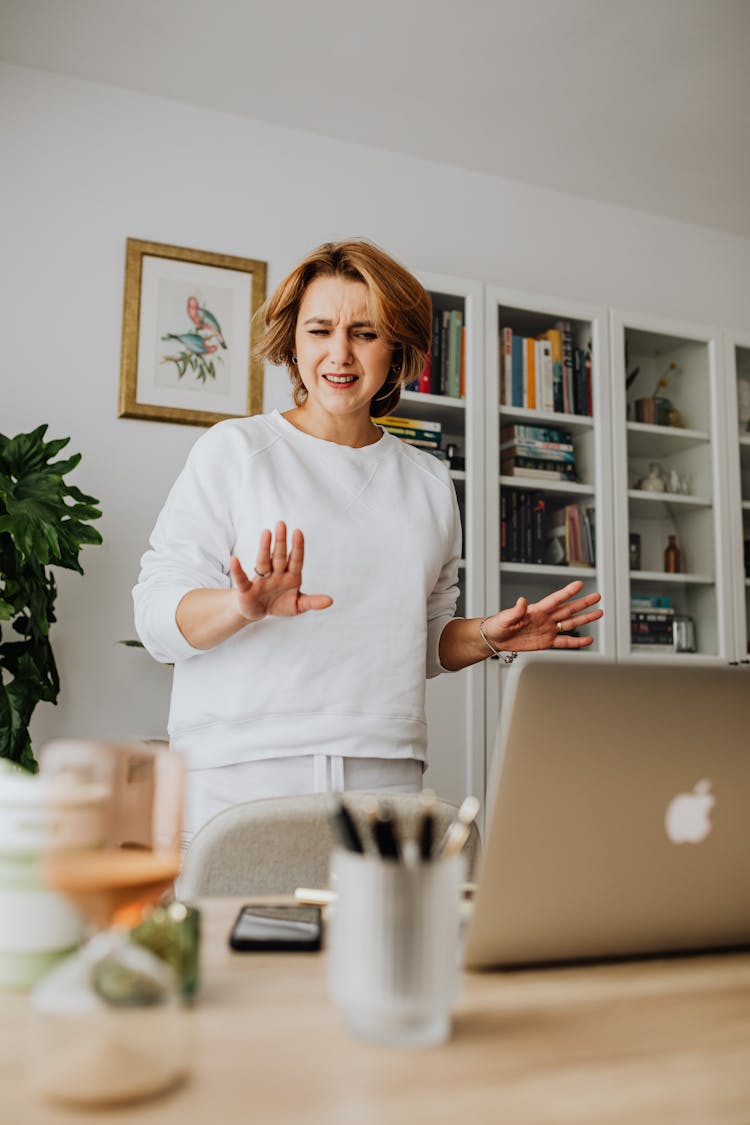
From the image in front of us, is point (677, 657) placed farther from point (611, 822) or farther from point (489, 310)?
point (611, 822)

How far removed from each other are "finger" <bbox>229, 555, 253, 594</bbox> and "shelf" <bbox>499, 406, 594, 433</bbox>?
231 cm

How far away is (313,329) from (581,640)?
27.6 inches

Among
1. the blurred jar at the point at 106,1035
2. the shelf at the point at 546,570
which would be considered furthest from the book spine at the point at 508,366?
the blurred jar at the point at 106,1035

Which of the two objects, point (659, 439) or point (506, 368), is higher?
point (506, 368)

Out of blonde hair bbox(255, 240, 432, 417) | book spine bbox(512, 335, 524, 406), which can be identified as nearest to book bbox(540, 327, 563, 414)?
book spine bbox(512, 335, 524, 406)

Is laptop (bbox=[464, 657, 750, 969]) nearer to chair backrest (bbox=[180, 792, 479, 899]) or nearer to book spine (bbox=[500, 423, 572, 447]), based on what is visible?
chair backrest (bbox=[180, 792, 479, 899])

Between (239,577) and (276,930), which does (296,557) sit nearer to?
(239,577)

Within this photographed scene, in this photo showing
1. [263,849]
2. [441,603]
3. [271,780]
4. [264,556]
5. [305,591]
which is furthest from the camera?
[441,603]

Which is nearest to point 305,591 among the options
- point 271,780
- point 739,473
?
point 271,780

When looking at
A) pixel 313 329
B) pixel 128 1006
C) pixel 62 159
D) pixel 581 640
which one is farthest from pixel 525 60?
pixel 128 1006

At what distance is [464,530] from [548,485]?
41cm

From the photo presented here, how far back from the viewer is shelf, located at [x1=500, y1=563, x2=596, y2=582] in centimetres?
338

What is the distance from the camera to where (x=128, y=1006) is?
0.48 metres

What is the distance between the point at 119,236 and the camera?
10.6 feet
